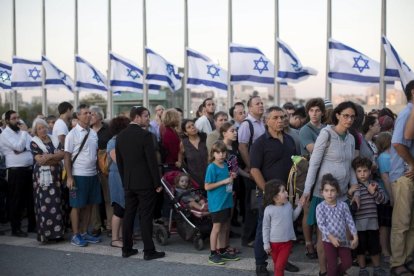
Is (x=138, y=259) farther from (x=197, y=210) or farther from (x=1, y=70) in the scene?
(x=1, y=70)

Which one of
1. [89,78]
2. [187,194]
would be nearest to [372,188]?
[187,194]

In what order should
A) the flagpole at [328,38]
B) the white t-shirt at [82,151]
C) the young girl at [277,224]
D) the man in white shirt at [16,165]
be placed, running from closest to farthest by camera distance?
the young girl at [277,224] → the white t-shirt at [82,151] → the man in white shirt at [16,165] → the flagpole at [328,38]

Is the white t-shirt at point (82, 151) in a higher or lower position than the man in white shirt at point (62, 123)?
lower

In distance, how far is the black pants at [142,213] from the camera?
6.99 meters

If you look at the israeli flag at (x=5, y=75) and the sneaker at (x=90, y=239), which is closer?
the sneaker at (x=90, y=239)

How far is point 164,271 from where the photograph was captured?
635cm

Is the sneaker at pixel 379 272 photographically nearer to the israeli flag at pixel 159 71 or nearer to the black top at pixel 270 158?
the black top at pixel 270 158

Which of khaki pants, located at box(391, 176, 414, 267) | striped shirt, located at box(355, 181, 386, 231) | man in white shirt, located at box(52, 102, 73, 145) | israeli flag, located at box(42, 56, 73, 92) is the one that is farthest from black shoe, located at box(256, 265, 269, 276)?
israeli flag, located at box(42, 56, 73, 92)

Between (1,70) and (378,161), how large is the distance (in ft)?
48.1

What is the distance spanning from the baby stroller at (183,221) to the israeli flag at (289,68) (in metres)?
6.94

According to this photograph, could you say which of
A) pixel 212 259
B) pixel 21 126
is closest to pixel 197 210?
pixel 212 259

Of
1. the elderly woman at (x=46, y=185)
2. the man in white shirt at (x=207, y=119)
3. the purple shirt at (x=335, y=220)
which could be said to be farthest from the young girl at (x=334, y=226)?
the elderly woman at (x=46, y=185)

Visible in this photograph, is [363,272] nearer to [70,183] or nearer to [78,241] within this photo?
[78,241]

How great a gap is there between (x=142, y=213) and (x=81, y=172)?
1427mm
